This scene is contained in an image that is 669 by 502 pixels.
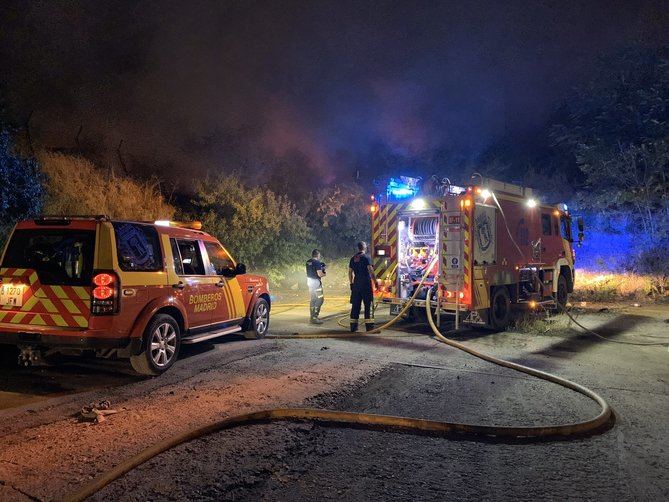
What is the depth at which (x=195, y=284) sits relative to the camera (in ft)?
23.4

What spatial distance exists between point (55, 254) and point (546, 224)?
10.7 m

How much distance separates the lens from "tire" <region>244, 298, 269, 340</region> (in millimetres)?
8727

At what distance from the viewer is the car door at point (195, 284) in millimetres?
6918

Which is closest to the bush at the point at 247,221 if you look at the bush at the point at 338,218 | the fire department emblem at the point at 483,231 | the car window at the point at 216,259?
the bush at the point at 338,218

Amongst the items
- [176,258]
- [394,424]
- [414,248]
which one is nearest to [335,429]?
[394,424]

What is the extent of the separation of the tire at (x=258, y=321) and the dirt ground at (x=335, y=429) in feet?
1.71

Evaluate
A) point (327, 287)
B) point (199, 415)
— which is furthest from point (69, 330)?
point (327, 287)

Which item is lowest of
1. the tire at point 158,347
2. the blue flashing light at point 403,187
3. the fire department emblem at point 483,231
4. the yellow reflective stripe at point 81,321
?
the tire at point 158,347

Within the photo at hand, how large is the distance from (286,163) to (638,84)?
630 inches

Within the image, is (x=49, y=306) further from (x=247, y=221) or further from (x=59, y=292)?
(x=247, y=221)

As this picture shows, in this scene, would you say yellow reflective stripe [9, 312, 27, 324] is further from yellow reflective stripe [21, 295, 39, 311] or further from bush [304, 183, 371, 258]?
bush [304, 183, 371, 258]

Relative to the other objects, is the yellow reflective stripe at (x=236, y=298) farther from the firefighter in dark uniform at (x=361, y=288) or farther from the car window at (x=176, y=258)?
the firefighter in dark uniform at (x=361, y=288)

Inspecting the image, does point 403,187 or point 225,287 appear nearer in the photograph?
point 225,287

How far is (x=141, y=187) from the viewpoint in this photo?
1816cm
